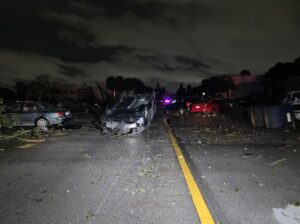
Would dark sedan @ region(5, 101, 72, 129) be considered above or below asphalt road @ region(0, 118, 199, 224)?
above

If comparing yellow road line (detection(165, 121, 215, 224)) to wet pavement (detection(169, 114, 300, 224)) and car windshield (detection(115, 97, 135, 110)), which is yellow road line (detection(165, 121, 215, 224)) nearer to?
wet pavement (detection(169, 114, 300, 224))

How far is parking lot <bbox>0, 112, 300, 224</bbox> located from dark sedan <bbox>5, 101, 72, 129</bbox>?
684 cm

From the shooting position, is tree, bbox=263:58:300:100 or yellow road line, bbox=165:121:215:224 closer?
yellow road line, bbox=165:121:215:224

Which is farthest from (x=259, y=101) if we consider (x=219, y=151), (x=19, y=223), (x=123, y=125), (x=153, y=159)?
(x=19, y=223)

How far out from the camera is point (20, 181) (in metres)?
6.91

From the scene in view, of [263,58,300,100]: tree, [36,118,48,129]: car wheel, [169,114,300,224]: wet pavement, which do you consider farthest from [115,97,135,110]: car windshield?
[263,58,300,100]: tree

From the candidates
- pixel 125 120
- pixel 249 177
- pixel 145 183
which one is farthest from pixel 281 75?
pixel 145 183

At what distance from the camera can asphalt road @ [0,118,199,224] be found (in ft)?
15.9

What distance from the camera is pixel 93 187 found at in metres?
6.33

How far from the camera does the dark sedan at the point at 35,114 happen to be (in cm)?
1827

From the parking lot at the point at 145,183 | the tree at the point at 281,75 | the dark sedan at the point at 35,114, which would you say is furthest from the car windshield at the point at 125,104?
the tree at the point at 281,75

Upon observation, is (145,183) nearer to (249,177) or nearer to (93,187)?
(93,187)

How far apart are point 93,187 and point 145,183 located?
995mm

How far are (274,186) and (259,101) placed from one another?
27056 mm
